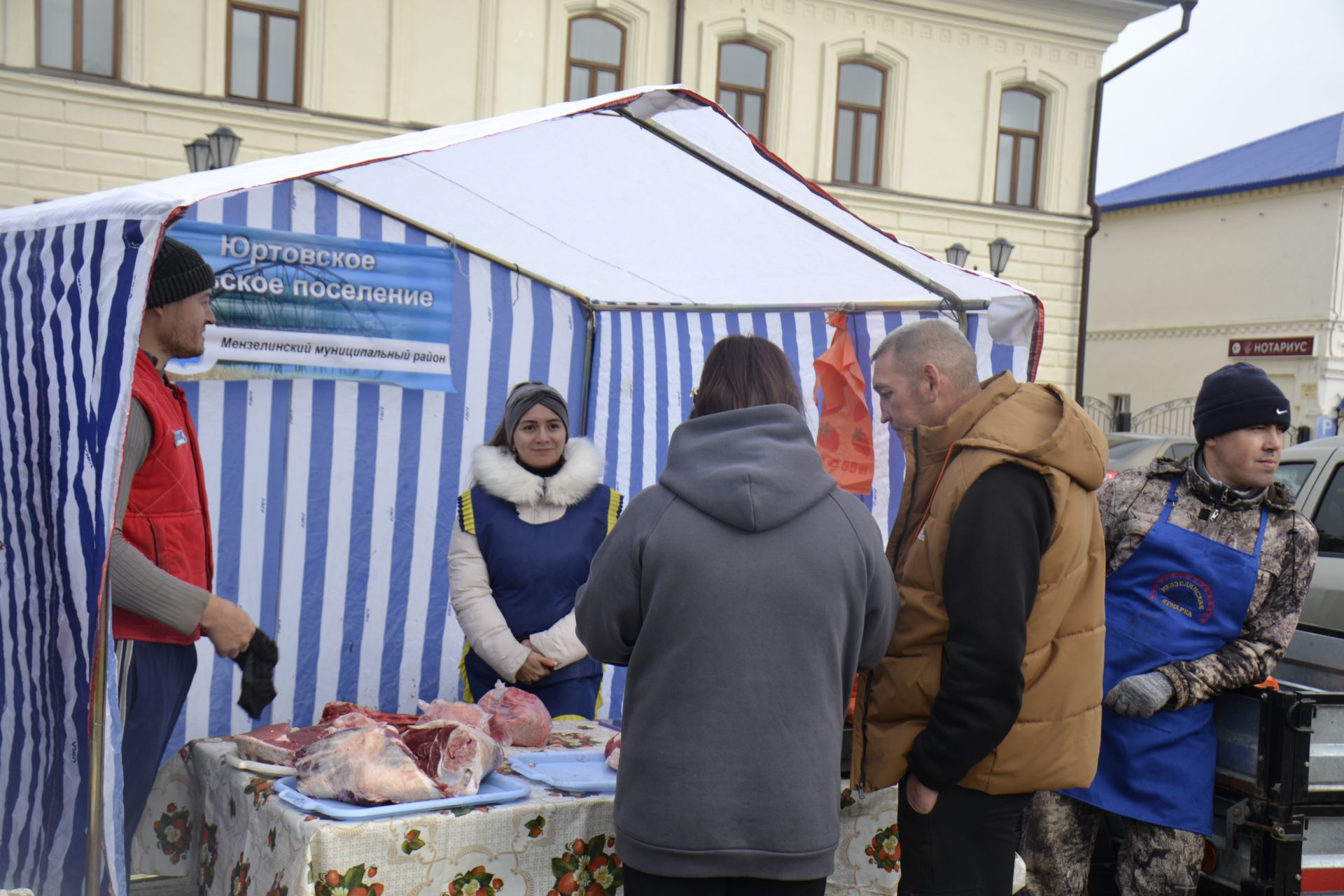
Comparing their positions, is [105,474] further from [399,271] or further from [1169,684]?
[399,271]

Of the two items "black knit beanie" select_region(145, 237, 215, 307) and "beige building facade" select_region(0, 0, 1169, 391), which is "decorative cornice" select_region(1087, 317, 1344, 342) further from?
"black knit beanie" select_region(145, 237, 215, 307)

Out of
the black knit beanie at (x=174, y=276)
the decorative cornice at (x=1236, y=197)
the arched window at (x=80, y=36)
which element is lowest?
the black knit beanie at (x=174, y=276)

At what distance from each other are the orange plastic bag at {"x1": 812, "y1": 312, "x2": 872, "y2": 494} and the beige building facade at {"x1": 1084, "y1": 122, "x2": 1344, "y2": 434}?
70.7 ft

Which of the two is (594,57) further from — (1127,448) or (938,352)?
(938,352)

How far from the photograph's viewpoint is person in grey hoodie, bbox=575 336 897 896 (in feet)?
7.63

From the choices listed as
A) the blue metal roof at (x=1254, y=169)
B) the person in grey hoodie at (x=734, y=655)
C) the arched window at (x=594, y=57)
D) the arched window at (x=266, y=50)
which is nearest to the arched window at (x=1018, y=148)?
the arched window at (x=594, y=57)

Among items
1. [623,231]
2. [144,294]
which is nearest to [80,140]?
[623,231]

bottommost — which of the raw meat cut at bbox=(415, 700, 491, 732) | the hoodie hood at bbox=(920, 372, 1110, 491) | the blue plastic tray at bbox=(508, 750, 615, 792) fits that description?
the blue plastic tray at bbox=(508, 750, 615, 792)

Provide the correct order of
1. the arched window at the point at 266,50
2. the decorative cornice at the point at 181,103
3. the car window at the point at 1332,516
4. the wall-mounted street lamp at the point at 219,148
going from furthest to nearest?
the arched window at the point at 266,50 → the decorative cornice at the point at 181,103 → the wall-mounted street lamp at the point at 219,148 → the car window at the point at 1332,516

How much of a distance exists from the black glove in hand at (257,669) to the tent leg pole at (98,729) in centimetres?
40

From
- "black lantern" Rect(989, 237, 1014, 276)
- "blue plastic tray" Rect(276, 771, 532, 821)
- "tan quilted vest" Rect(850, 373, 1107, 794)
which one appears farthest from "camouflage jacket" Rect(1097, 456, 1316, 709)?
"black lantern" Rect(989, 237, 1014, 276)

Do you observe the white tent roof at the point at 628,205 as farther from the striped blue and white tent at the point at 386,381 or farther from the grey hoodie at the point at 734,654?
the grey hoodie at the point at 734,654

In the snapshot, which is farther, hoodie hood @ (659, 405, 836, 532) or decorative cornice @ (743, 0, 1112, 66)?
decorative cornice @ (743, 0, 1112, 66)

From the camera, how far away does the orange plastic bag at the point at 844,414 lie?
549cm
